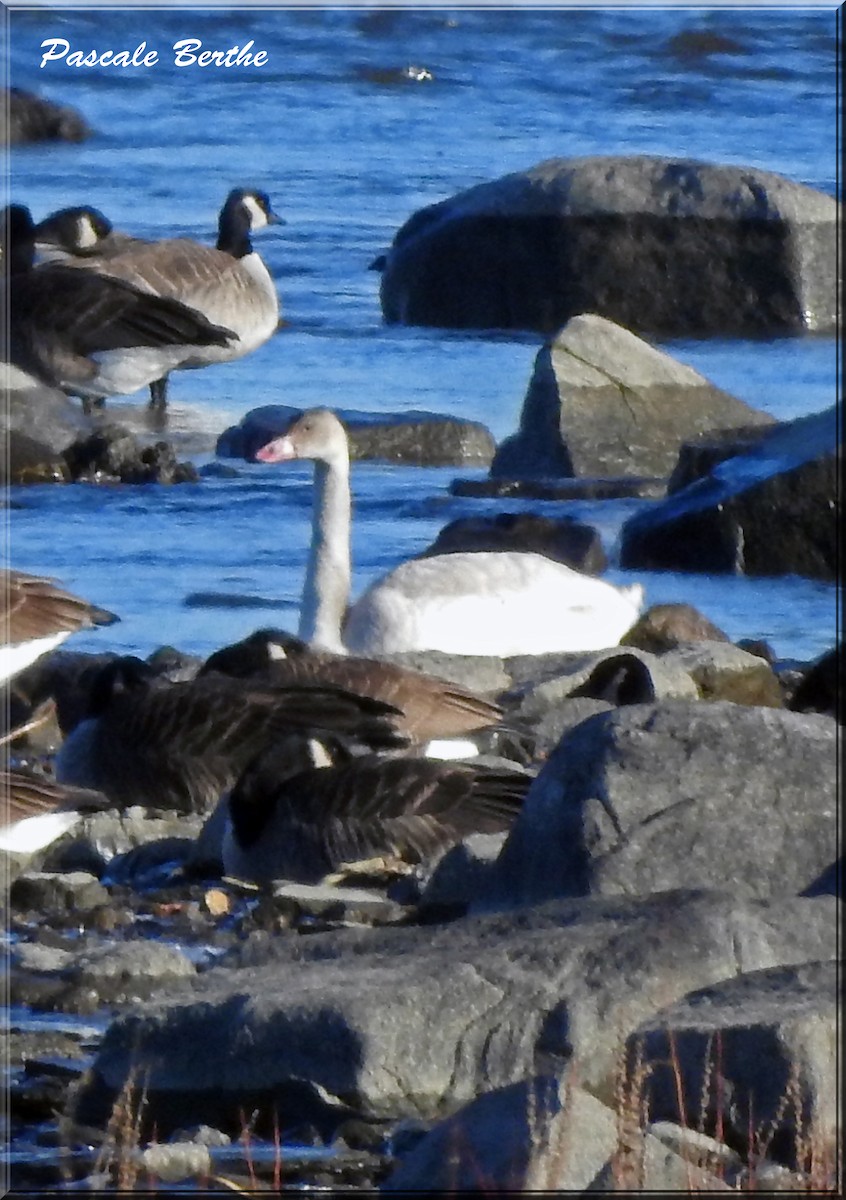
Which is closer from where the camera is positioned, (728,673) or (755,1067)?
(755,1067)

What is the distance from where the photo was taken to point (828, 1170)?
4.02 metres

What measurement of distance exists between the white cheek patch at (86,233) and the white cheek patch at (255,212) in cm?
124

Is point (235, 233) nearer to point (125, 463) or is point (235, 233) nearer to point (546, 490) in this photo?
point (125, 463)

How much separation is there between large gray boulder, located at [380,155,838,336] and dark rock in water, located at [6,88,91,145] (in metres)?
7.37

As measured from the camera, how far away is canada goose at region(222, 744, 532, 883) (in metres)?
7.07

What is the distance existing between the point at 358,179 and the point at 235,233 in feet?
13.0

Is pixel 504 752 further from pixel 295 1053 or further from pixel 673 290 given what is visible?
pixel 673 290

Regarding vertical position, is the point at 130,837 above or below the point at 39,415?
below

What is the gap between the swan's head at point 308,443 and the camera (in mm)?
10641

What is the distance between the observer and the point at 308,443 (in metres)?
10.7

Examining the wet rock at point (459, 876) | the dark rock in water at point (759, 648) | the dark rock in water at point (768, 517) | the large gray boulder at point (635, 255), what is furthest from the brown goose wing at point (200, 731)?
the large gray boulder at point (635, 255)

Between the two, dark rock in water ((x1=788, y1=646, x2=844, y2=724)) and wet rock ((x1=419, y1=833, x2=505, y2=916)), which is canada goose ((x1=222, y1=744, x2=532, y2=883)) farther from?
dark rock in water ((x1=788, y1=646, x2=844, y2=724))

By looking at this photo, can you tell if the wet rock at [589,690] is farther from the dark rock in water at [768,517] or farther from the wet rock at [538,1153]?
the wet rock at [538,1153]

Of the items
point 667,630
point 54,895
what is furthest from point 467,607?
point 54,895
